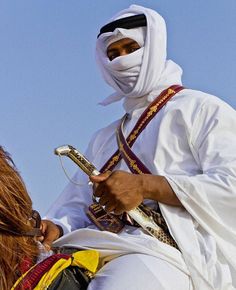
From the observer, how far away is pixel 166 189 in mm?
4258

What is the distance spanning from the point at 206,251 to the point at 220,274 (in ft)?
0.49

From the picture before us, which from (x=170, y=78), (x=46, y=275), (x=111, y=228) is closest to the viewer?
(x=46, y=275)

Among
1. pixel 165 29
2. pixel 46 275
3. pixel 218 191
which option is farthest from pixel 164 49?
pixel 46 275

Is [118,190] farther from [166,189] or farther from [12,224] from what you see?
[12,224]

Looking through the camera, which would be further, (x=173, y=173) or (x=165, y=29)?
(x=165, y=29)

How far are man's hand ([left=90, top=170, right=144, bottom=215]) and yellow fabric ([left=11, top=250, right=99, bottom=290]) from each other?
0.34 meters

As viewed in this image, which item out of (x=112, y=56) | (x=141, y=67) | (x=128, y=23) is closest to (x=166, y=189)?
(x=141, y=67)

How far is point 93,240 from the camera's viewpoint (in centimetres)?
417

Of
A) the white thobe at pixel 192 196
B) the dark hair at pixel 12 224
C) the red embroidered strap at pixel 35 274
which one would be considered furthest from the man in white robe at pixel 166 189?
the dark hair at pixel 12 224

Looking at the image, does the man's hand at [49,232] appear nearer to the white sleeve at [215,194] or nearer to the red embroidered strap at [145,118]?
the red embroidered strap at [145,118]

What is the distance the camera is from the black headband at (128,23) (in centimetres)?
521

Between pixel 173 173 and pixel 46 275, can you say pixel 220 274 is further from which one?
pixel 46 275

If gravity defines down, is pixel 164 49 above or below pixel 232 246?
above

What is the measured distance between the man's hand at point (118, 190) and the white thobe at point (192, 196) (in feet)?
0.53
